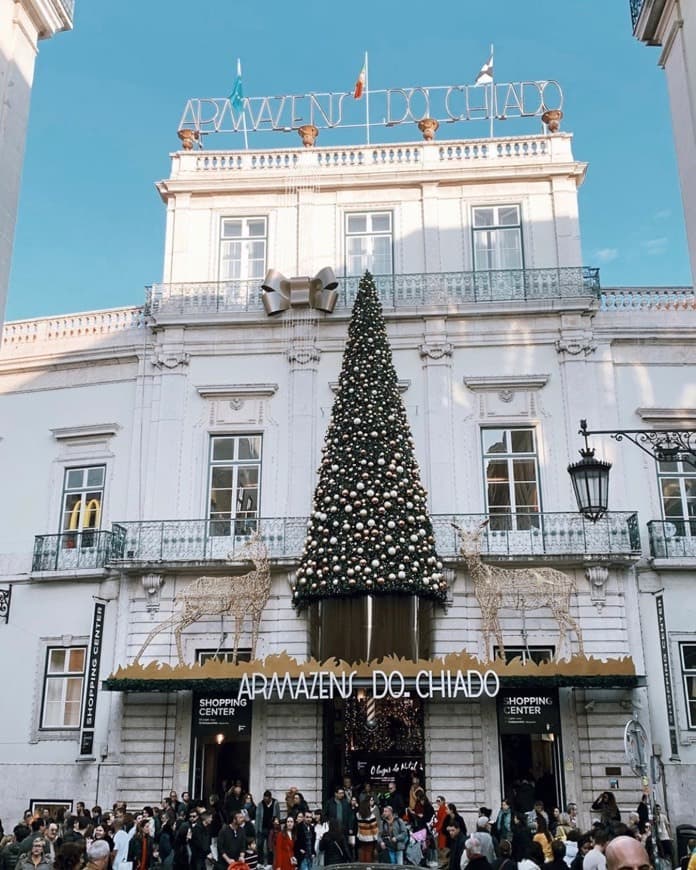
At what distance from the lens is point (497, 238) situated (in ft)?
78.2

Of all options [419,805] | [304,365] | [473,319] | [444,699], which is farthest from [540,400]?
[419,805]

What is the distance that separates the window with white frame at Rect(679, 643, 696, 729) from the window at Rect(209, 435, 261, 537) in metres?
10.0

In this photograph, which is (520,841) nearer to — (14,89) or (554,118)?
(14,89)

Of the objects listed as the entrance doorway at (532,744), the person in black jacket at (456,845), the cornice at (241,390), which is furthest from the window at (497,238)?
the person in black jacket at (456,845)

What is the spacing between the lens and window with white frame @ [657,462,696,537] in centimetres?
2077

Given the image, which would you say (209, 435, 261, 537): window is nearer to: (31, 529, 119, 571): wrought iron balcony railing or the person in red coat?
(31, 529, 119, 571): wrought iron balcony railing

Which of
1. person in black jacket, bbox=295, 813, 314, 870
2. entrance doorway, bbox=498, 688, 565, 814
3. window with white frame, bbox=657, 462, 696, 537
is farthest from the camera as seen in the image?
window with white frame, bbox=657, 462, 696, 537

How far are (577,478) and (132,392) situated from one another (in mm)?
14548

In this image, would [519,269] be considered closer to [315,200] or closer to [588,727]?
[315,200]

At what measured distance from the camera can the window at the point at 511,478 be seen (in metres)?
21.0

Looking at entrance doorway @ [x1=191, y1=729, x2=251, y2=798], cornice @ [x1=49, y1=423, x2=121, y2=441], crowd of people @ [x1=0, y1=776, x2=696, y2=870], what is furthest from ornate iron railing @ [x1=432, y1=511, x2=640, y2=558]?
cornice @ [x1=49, y1=423, x2=121, y2=441]

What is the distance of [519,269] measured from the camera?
23.0 m

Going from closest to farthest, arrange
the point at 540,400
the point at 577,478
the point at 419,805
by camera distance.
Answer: the point at 577,478 → the point at 419,805 → the point at 540,400

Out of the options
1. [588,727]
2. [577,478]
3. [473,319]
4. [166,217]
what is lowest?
[588,727]
